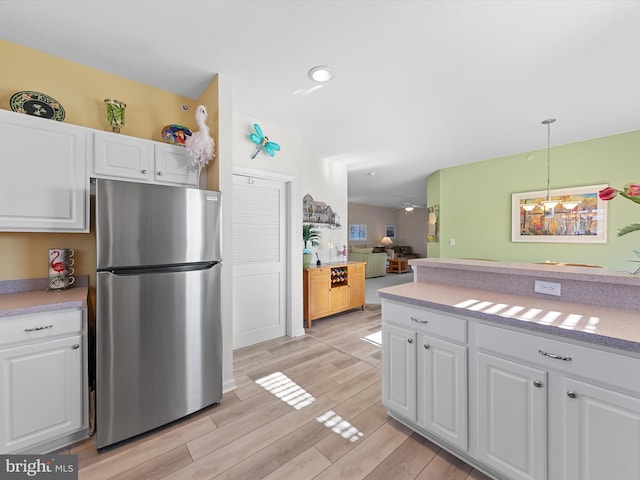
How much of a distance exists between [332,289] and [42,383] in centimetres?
318

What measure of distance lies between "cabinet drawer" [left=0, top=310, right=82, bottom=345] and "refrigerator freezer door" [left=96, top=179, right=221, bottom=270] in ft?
1.27

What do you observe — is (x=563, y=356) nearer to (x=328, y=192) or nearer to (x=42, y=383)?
(x=42, y=383)

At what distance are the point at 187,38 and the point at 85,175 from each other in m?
1.20

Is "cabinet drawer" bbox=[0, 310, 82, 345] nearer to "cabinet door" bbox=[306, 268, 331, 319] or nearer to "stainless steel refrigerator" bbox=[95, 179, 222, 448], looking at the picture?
"stainless steel refrigerator" bbox=[95, 179, 222, 448]

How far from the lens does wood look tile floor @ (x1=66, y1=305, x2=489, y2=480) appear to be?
1.51 metres

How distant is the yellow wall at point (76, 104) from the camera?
1.92 m

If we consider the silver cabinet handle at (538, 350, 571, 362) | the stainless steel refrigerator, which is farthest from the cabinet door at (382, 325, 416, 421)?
the stainless steel refrigerator


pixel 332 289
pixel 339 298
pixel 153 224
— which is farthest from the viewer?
pixel 339 298

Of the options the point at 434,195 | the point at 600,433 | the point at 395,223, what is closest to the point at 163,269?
the point at 600,433

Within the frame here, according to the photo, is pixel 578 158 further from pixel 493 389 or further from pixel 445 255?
pixel 493 389

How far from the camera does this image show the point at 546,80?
7.82 ft

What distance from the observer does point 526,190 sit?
447cm

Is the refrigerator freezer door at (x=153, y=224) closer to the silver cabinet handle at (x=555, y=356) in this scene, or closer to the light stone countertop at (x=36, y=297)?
the light stone countertop at (x=36, y=297)

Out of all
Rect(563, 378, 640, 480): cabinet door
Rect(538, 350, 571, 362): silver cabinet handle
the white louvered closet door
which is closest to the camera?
Rect(563, 378, 640, 480): cabinet door
